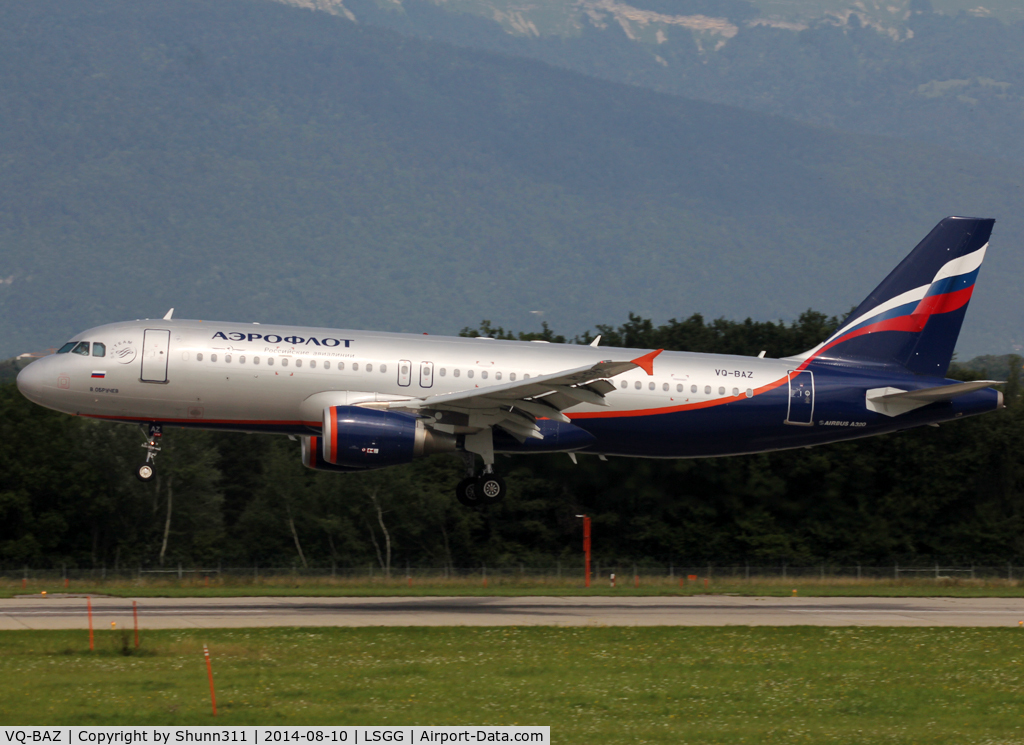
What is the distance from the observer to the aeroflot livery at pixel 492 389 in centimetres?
3216

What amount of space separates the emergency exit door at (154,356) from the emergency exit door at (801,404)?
18168mm

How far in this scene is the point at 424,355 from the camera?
33656mm

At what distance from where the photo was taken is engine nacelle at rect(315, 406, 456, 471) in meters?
31.2

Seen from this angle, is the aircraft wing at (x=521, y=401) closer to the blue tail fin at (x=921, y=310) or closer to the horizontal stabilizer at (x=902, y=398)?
the horizontal stabilizer at (x=902, y=398)

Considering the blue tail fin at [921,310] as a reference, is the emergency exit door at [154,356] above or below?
below

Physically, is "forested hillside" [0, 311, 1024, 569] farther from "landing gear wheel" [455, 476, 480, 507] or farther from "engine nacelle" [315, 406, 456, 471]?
"engine nacelle" [315, 406, 456, 471]

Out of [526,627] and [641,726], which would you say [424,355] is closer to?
[526,627]

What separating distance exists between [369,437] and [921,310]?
60.9ft

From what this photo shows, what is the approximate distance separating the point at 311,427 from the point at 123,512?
42.8m

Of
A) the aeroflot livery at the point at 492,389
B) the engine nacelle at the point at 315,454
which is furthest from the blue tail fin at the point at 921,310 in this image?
the engine nacelle at the point at 315,454

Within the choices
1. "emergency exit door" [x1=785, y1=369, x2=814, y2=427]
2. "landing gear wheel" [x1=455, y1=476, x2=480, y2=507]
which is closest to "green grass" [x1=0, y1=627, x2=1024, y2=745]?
"landing gear wheel" [x1=455, y1=476, x2=480, y2=507]

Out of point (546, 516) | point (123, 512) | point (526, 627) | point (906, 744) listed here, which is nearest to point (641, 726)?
point (906, 744)

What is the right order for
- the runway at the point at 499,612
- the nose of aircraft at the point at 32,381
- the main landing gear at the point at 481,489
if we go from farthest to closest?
the main landing gear at the point at 481,489
the nose of aircraft at the point at 32,381
the runway at the point at 499,612

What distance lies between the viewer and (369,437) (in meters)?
31.4
